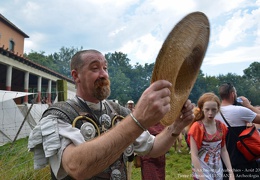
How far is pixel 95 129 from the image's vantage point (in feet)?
5.60

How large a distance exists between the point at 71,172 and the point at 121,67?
99950 millimetres

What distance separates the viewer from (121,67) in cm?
10069

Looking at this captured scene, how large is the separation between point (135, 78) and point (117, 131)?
9512 centimetres

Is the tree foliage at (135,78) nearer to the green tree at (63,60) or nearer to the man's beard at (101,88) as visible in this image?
the green tree at (63,60)

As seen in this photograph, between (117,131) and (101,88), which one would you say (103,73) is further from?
(117,131)

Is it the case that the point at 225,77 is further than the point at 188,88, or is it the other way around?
the point at 225,77

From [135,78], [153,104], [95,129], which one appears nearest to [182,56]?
[153,104]

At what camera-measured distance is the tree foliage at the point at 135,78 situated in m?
77.6

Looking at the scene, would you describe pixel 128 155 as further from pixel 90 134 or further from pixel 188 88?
pixel 188 88

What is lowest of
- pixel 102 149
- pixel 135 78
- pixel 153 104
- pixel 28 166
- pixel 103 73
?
pixel 28 166

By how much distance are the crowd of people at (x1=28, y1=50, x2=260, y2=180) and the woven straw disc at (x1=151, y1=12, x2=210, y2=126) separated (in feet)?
0.31

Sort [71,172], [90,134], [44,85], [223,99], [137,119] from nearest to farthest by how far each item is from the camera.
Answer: [137,119] < [71,172] < [90,134] < [223,99] < [44,85]

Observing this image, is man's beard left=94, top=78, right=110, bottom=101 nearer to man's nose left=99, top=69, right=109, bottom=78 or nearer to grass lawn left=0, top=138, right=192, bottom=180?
man's nose left=99, top=69, right=109, bottom=78

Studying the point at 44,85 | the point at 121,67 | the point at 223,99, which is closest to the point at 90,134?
the point at 223,99
